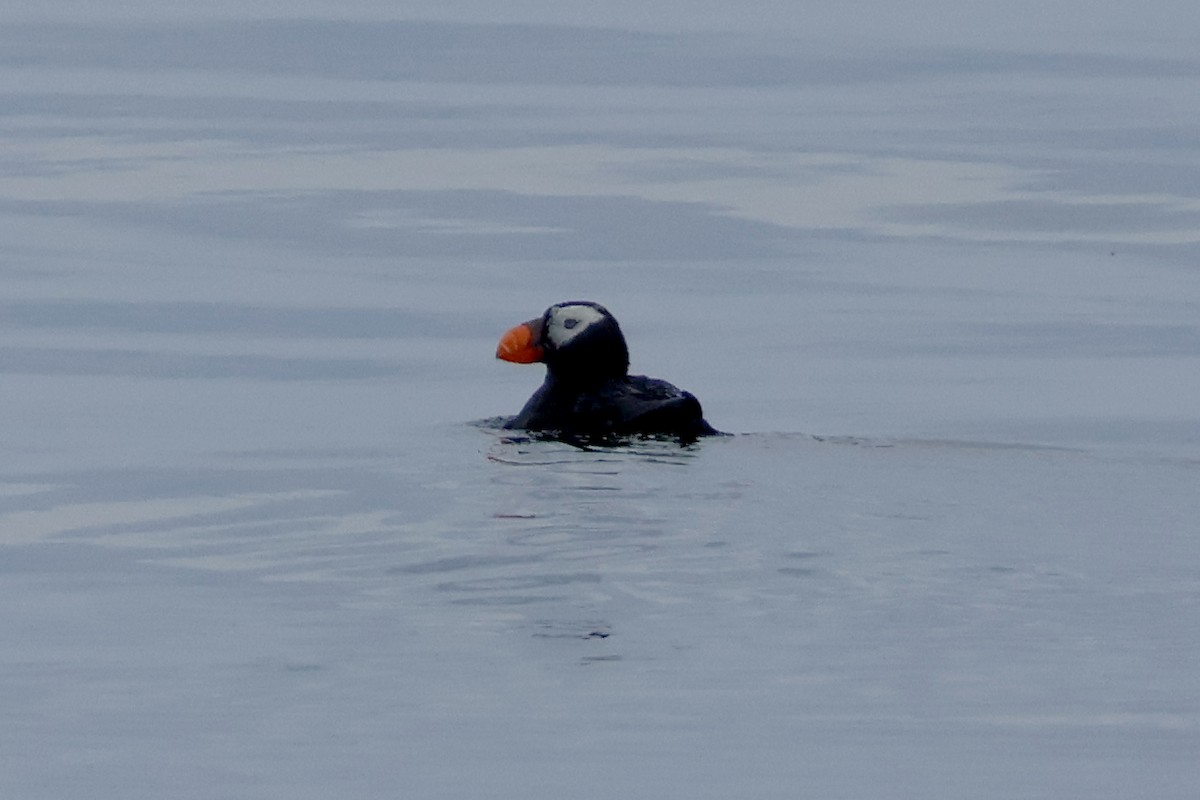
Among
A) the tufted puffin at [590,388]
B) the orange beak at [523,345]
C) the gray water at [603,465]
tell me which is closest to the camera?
the gray water at [603,465]

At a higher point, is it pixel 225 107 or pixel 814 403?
pixel 225 107

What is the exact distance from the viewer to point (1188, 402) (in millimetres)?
12398

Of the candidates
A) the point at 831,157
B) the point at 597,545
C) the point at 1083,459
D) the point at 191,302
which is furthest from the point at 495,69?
the point at 597,545

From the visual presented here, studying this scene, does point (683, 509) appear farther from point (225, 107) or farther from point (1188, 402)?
point (225, 107)

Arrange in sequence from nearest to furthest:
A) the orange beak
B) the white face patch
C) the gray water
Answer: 1. the gray water
2. the white face patch
3. the orange beak

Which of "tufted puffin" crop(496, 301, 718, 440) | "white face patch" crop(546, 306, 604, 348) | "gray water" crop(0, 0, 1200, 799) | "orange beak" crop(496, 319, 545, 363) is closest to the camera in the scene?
"gray water" crop(0, 0, 1200, 799)

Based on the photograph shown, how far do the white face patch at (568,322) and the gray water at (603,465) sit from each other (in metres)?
0.52

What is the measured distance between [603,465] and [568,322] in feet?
3.94

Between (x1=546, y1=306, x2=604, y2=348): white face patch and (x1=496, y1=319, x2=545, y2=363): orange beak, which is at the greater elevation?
(x1=546, y1=306, x2=604, y2=348): white face patch

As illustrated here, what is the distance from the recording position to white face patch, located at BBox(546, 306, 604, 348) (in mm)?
10375

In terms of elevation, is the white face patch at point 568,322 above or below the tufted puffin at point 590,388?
above

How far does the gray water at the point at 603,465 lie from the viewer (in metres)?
6.16

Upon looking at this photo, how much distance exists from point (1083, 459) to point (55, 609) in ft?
14.8

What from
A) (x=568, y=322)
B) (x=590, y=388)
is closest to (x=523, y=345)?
(x=568, y=322)
